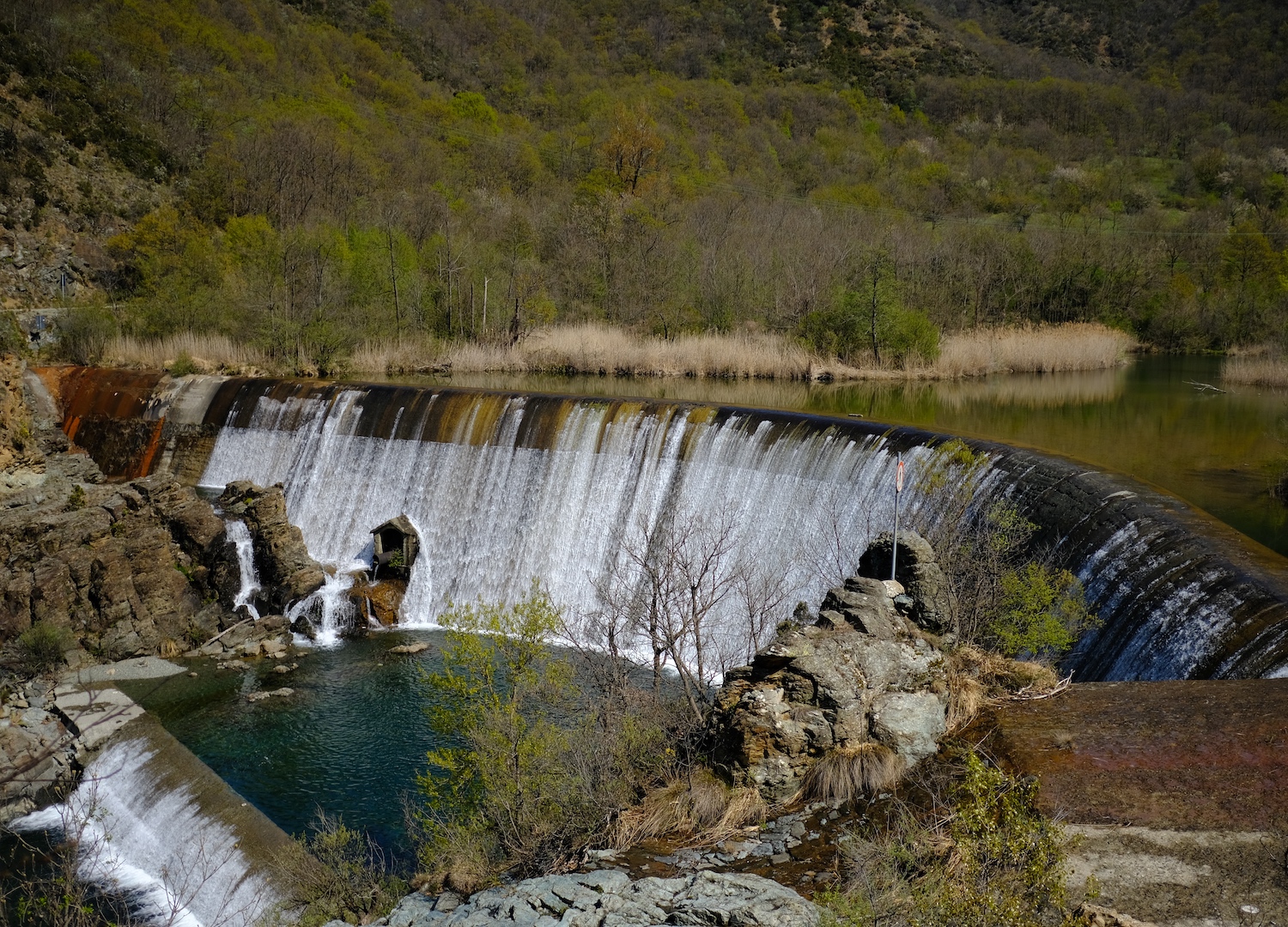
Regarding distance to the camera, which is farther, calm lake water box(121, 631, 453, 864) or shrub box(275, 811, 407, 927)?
calm lake water box(121, 631, 453, 864)

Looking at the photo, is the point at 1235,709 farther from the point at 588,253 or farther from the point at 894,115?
the point at 894,115

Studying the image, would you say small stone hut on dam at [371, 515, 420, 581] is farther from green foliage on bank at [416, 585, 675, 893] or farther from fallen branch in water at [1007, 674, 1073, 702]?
fallen branch in water at [1007, 674, 1073, 702]

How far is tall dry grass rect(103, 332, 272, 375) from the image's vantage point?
97.5 ft

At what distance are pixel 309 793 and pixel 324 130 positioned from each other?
51079 millimetres

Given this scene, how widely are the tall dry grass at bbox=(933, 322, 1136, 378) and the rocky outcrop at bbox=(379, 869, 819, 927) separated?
84.7ft

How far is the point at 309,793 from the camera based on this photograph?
1260 cm

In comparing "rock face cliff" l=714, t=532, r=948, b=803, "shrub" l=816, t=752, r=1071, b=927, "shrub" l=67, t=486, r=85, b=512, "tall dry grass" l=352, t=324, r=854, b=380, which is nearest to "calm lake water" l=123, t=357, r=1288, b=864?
"tall dry grass" l=352, t=324, r=854, b=380

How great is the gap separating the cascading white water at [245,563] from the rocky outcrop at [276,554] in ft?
0.34

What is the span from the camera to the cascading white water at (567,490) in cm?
1678

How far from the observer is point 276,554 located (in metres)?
19.1

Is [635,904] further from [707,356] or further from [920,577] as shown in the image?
[707,356]

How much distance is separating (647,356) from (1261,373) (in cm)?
1825

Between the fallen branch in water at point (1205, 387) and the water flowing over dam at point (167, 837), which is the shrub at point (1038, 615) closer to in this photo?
the water flowing over dam at point (167, 837)

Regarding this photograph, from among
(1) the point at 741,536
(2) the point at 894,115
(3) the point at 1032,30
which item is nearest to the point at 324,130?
(1) the point at 741,536
